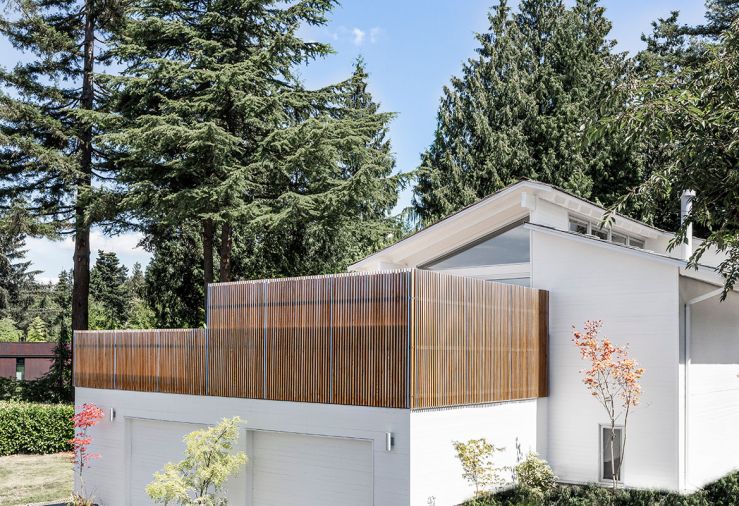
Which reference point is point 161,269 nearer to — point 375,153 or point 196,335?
point 375,153

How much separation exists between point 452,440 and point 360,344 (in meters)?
2.10

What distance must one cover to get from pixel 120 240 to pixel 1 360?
49.1ft

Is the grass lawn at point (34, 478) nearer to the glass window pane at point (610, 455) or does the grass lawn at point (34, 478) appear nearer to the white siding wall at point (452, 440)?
the white siding wall at point (452, 440)

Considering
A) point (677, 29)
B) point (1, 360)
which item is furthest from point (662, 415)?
point (1, 360)

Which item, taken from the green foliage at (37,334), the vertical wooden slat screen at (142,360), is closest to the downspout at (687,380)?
the vertical wooden slat screen at (142,360)

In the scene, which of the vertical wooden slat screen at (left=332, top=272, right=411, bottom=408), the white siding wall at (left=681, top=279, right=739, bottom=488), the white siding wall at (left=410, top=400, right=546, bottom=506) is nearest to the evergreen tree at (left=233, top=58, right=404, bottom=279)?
the vertical wooden slat screen at (left=332, top=272, right=411, bottom=408)

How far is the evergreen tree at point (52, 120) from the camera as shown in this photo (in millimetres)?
23828

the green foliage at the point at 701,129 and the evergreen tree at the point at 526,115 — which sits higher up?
the evergreen tree at the point at 526,115

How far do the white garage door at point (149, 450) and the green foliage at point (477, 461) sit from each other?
5.35 meters

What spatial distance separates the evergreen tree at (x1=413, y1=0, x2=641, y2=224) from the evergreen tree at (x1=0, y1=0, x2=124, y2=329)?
13844 millimetres

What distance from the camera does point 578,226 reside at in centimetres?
1530

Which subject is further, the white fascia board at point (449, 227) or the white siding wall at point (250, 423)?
the white fascia board at point (449, 227)

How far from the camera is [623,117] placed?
8.59 m

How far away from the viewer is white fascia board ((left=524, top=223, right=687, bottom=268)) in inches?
487
